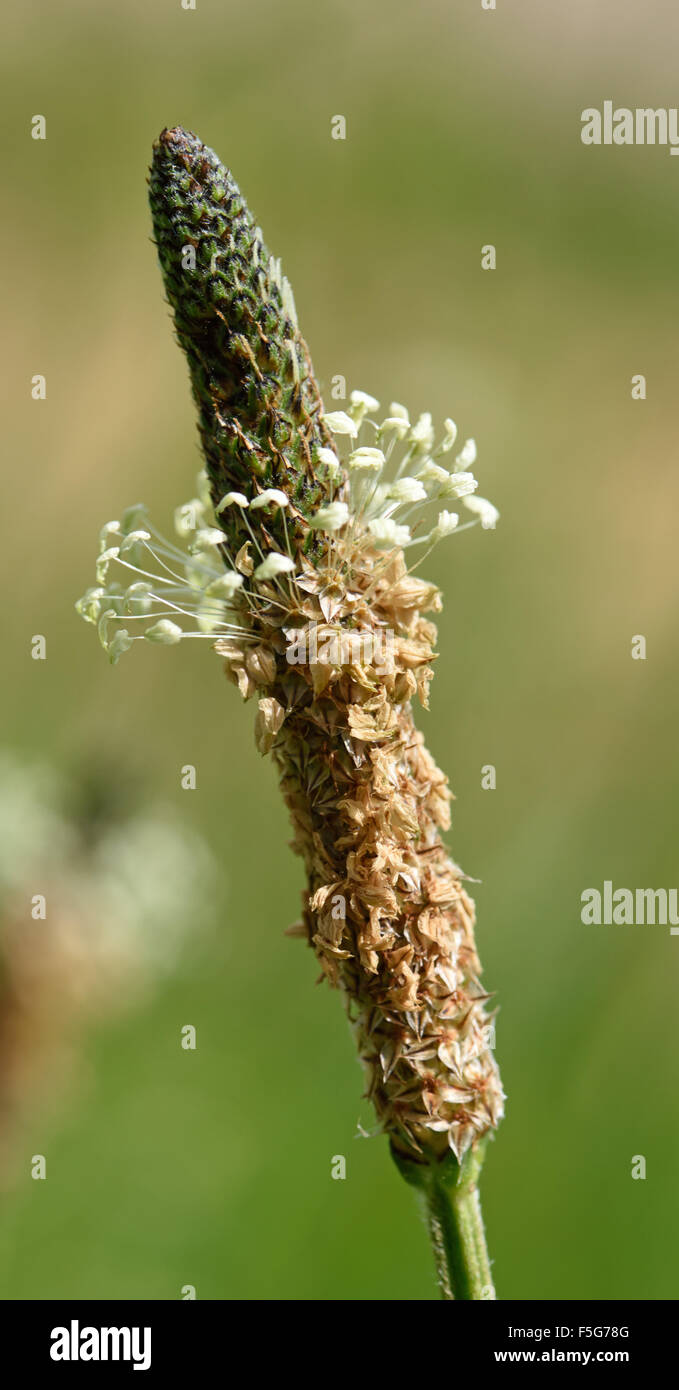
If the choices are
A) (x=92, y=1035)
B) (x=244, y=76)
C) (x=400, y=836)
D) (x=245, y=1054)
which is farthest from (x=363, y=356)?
(x=400, y=836)

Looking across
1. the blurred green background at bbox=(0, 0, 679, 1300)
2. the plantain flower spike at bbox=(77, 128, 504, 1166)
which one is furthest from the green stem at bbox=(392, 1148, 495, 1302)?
the blurred green background at bbox=(0, 0, 679, 1300)

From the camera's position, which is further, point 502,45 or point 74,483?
point 502,45

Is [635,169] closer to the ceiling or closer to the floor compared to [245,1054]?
closer to the ceiling

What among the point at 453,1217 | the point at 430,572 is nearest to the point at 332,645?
the point at 453,1217

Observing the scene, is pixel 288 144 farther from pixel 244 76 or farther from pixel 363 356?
pixel 363 356

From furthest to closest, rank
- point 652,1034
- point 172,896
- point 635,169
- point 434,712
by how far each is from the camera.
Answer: point 635,169, point 434,712, point 652,1034, point 172,896

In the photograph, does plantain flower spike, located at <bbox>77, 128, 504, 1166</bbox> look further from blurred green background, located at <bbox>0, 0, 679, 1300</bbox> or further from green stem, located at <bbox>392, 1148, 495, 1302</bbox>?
blurred green background, located at <bbox>0, 0, 679, 1300</bbox>

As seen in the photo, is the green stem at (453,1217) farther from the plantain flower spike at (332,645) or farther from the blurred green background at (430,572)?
the blurred green background at (430,572)
